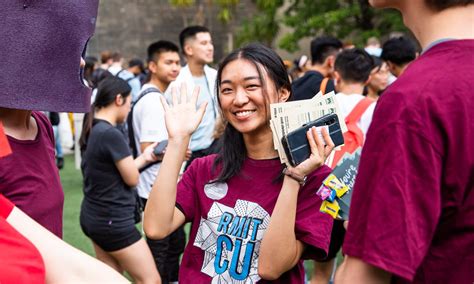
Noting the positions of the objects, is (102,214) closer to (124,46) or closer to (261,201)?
(261,201)

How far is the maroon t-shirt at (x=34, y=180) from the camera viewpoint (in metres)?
2.14

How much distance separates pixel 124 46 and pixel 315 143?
812 inches

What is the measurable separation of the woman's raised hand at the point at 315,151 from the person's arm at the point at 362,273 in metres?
0.72

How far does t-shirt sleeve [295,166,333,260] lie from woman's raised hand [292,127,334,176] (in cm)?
20

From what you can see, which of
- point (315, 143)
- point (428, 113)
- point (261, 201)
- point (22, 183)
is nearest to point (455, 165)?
point (428, 113)

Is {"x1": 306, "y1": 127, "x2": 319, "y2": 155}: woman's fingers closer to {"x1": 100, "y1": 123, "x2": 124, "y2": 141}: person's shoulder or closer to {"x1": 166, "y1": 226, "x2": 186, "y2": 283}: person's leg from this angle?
{"x1": 100, "y1": 123, "x2": 124, "y2": 141}: person's shoulder

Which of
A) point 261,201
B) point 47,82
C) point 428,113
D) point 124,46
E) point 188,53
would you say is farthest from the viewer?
point 124,46

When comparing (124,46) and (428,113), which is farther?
(124,46)

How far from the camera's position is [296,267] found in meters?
2.45

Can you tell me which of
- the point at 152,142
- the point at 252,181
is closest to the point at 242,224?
the point at 252,181

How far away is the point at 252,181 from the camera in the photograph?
2.44 meters

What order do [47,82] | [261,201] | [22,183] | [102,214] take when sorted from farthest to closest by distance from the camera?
[102,214] → [261,201] → [22,183] → [47,82]

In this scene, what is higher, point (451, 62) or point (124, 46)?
point (451, 62)

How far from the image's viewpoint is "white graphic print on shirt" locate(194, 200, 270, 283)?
2.35 m
